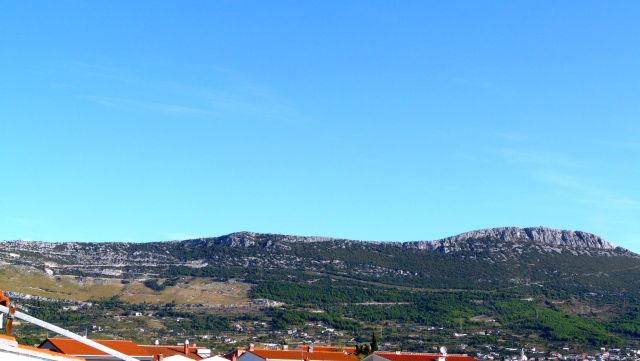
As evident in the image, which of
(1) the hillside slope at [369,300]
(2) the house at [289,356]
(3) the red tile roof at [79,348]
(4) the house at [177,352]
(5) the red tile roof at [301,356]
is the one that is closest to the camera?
(3) the red tile roof at [79,348]

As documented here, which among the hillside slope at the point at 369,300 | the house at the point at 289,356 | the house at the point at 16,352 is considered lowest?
the house at the point at 289,356

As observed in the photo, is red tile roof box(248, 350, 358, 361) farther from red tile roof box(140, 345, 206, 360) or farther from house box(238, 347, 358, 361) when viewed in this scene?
red tile roof box(140, 345, 206, 360)

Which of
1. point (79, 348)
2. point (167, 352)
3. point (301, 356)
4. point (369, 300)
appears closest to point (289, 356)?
point (301, 356)

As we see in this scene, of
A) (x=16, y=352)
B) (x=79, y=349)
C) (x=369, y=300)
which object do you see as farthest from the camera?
(x=369, y=300)

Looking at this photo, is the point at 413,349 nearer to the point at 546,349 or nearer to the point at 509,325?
the point at 546,349

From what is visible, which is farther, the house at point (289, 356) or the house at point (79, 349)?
the house at point (289, 356)

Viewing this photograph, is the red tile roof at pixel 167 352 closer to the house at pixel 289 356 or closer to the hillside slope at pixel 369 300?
the house at pixel 289 356

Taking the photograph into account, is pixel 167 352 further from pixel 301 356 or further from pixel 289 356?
pixel 301 356

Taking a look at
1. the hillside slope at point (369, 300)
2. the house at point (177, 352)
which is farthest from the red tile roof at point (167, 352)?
the hillside slope at point (369, 300)

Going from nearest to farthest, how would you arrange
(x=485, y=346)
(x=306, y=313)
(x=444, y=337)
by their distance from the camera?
(x=485, y=346) < (x=444, y=337) < (x=306, y=313)

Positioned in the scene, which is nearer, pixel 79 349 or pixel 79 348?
pixel 79 349

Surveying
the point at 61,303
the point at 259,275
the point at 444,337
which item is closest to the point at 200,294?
the point at 259,275
